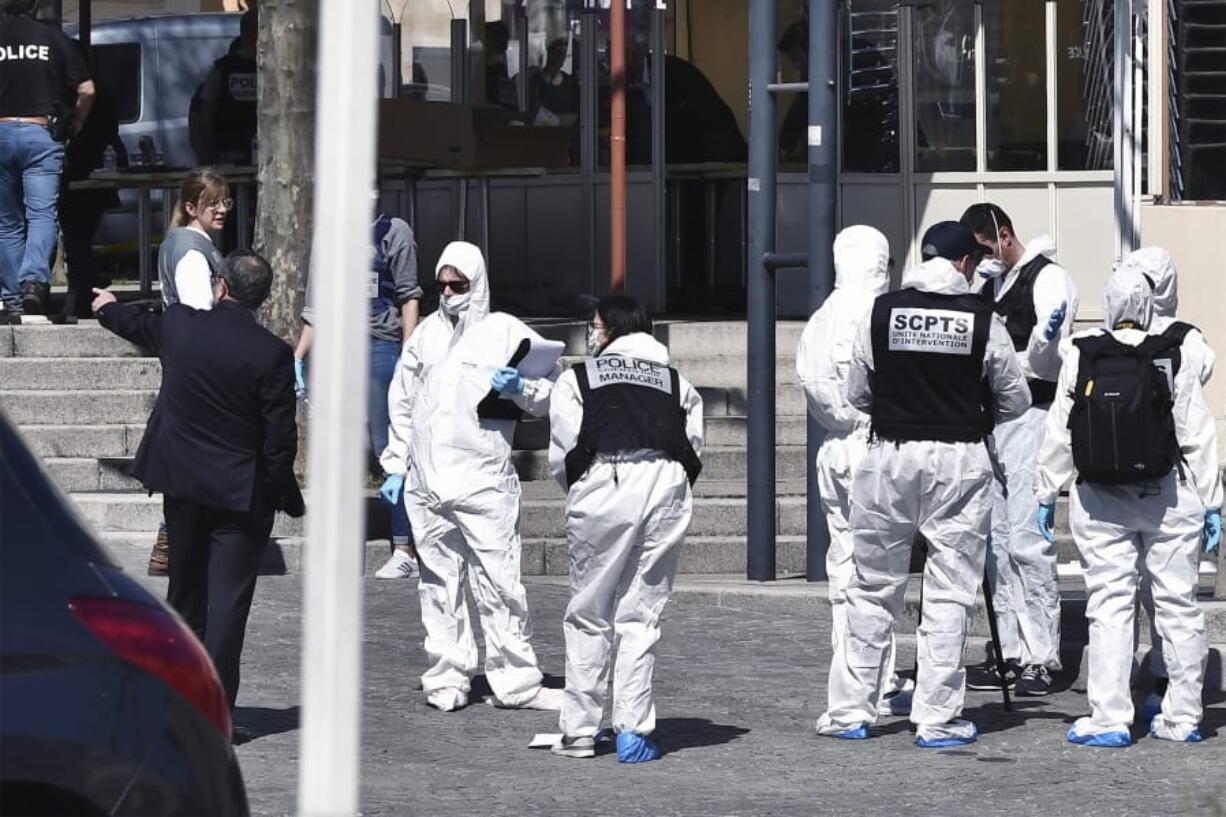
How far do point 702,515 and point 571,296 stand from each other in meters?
4.93

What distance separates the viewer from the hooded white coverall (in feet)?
26.9

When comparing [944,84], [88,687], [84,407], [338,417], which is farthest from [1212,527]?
[944,84]

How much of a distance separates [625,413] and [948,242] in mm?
1340

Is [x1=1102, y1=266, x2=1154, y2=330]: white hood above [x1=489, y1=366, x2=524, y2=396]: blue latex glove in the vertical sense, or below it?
above

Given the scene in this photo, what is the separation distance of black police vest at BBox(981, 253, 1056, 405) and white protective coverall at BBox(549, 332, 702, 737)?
189 cm

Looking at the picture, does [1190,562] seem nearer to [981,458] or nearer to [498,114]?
[981,458]

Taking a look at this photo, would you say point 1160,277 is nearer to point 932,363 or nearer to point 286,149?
point 932,363

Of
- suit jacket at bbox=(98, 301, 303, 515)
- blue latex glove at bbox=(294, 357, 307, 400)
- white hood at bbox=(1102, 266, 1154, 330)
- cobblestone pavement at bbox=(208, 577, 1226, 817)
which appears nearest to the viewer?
cobblestone pavement at bbox=(208, 577, 1226, 817)

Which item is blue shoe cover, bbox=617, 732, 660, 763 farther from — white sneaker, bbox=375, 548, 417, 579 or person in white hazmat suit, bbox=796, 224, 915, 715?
white sneaker, bbox=375, 548, 417, 579

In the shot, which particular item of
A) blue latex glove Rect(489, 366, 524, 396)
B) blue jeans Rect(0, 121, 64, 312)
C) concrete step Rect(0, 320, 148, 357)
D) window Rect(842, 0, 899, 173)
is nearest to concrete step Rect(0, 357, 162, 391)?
concrete step Rect(0, 320, 148, 357)

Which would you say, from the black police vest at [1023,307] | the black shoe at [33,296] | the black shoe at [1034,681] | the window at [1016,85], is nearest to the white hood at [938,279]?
the black police vest at [1023,307]

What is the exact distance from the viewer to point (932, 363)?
26.4 feet

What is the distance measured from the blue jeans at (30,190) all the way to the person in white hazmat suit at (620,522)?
640 centimetres

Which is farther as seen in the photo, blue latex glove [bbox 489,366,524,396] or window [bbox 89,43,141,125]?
window [bbox 89,43,141,125]
